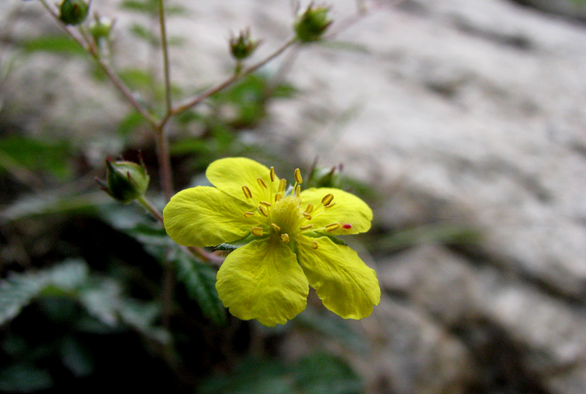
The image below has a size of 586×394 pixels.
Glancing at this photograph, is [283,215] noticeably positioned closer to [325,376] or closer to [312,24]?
[312,24]

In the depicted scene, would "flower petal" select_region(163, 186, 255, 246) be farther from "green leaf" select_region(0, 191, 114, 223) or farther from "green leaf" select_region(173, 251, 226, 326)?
"green leaf" select_region(0, 191, 114, 223)

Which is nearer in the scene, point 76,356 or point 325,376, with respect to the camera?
point 76,356

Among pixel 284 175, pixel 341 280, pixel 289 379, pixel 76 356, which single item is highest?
pixel 341 280

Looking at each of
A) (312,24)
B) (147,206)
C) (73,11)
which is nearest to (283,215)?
(147,206)

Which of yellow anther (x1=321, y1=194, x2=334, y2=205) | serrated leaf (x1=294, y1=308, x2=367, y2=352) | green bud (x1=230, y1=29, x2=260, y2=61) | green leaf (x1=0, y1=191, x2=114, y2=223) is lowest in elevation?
serrated leaf (x1=294, y1=308, x2=367, y2=352)

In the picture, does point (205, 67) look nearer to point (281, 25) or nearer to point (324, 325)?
point (281, 25)

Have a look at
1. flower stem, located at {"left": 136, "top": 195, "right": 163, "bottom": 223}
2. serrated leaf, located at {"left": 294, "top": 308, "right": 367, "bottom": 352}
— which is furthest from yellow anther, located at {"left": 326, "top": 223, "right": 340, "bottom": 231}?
serrated leaf, located at {"left": 294, "top": 308, "right": 367, "bottom": 352}

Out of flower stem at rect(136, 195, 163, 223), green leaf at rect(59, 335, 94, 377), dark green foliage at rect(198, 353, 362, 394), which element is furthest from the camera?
dark green foliage at rect(198, 353, 362, 394)

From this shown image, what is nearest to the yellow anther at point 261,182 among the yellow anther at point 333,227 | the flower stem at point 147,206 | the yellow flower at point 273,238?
the yellow flower at point 273,238
